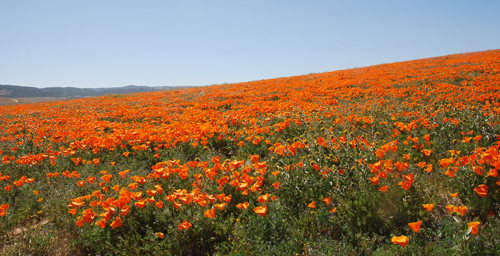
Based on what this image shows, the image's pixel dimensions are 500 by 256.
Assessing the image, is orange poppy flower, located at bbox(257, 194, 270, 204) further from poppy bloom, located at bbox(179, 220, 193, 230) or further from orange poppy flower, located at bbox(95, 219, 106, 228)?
orange poppy flower, located at bbox(95, 219, 106, 228)

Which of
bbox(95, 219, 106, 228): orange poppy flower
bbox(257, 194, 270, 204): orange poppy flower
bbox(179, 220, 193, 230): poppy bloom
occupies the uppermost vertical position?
bbox(257, 194, 270, 204): orange poppy flower

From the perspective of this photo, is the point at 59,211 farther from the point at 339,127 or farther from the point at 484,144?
the point at 484,144

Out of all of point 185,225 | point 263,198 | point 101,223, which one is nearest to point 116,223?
point 101,223

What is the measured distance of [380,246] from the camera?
232 centimetres

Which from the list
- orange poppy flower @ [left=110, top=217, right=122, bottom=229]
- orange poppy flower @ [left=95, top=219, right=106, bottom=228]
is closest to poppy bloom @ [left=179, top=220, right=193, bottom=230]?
orange poppy flower @ [left=110, top=217, right=122, bottom=229]

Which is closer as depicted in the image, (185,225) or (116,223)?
(185,225)

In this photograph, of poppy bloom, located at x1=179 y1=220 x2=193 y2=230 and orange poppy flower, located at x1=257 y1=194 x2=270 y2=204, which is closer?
poppy bloom, located at x1=179 y1=220 x2=193 y2=230

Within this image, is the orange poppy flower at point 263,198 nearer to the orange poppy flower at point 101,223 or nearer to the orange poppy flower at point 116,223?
the orange poppy flower at point 116,223

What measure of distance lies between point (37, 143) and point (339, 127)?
24.4 feet

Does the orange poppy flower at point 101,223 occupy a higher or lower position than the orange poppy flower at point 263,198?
lower

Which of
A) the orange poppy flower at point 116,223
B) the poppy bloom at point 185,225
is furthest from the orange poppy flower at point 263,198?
the orange poppy flower at point 116,223

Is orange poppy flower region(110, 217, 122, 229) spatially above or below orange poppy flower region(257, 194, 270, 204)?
below

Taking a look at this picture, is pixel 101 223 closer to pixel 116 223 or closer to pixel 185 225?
pixel 116 223

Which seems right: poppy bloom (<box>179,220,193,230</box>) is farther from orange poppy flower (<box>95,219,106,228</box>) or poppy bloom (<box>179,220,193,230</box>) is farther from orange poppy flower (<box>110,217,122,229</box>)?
orange poppy flower (<box>95,219,106,228</box>)
